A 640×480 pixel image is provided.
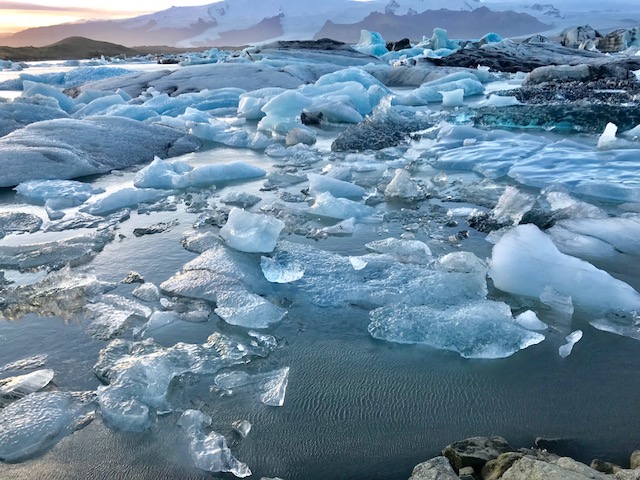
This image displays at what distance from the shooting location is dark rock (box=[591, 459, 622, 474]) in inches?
49.7

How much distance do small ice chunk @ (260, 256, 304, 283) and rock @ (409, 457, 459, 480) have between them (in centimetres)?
131

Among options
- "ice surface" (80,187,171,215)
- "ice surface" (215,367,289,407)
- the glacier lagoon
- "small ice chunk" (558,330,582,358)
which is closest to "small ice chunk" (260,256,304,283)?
the glacier lagoon

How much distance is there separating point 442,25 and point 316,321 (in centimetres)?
9992

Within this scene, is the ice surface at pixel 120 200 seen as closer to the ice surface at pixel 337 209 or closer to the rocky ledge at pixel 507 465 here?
the ice surface at pixel 337 209

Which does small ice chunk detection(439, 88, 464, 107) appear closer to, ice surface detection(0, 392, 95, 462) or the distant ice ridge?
the distant ice ridge

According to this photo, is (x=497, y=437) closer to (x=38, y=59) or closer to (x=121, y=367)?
(x=121, y=367)

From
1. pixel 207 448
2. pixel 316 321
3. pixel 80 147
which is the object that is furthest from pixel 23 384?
pixel 80 147

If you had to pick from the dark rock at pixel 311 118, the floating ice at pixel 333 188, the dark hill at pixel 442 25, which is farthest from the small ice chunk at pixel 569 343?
the dark hill at pixel 442 25

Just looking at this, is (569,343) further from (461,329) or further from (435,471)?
(435,471)

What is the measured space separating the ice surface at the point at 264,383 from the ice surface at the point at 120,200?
7.78ft

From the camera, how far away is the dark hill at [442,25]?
86.2m

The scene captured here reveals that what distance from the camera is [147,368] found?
173 centimetres

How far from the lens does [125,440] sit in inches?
58.5

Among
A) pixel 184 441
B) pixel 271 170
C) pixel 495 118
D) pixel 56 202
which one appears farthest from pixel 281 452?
pixel 495 118
